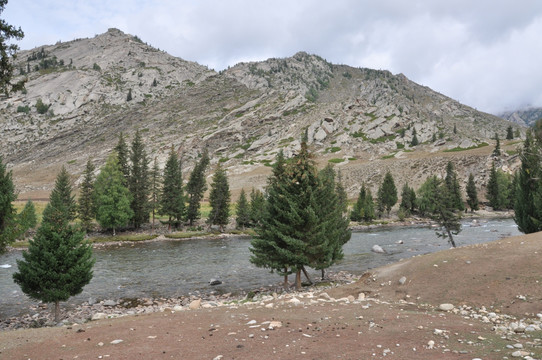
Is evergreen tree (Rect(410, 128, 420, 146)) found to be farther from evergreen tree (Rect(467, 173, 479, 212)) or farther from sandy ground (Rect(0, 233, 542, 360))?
sandy ground (Rect(0, 233, 542, 360))

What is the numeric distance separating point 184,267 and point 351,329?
3116 cm

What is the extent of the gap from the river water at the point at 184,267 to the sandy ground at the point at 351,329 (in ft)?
50.7

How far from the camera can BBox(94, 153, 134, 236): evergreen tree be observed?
6362cm

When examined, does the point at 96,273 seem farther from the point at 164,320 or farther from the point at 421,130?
the point at 421,130

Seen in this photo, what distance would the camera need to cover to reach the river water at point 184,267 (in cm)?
2947

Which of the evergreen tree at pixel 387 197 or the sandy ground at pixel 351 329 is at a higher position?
the evergreen tree at pixel 387 197

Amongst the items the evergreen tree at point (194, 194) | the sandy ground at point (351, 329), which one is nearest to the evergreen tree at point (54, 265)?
the sandy ground at point (351, 329)

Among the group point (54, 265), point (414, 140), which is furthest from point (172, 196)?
point (414, 140)

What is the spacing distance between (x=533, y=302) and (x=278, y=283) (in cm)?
2049

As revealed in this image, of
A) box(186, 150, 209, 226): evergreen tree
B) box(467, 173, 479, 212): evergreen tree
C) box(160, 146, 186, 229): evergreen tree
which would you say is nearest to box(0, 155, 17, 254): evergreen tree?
box(160, 146, 186, 229): evergreen tree

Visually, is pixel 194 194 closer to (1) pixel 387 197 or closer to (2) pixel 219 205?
(2) pixel 219 205

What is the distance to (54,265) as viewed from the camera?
A: 20.1 meters

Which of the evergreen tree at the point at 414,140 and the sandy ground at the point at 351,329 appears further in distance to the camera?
the evergreen tree at the point at 414,140

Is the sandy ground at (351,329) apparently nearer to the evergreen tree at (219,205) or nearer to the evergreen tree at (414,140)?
the evergreen tree at (219,205)
